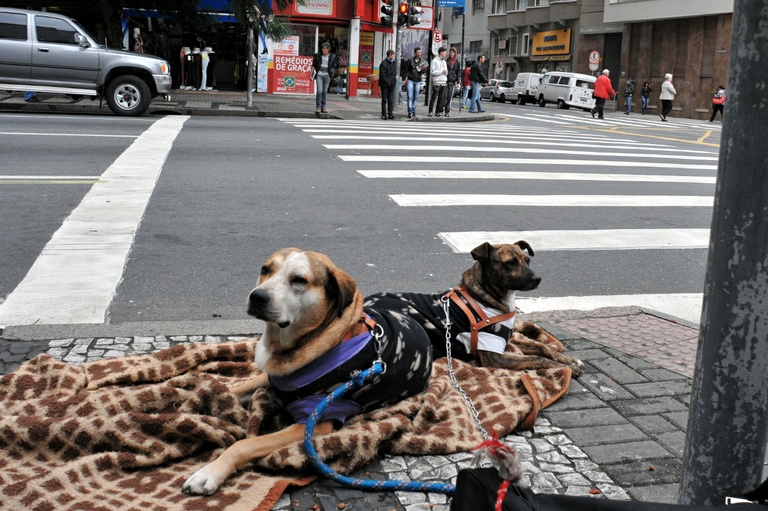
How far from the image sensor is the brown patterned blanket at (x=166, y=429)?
3.13 metres

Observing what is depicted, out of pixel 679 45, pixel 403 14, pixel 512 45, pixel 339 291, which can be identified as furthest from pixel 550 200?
pixel 512 45

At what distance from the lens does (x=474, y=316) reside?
4609 mm

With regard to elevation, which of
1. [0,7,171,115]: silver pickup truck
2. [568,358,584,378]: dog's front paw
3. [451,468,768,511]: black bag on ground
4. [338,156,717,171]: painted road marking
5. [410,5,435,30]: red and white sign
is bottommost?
[568,358,584,378]: dog's front paw

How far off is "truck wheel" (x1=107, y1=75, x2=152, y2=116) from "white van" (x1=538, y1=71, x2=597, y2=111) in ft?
90.2

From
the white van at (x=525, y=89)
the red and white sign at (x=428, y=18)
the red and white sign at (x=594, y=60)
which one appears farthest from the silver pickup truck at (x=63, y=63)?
the red and white sign at (x=594, y=60)

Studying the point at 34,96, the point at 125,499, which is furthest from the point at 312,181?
the point at 34,96

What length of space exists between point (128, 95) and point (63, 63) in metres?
1.51

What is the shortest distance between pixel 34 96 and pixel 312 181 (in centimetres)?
1431

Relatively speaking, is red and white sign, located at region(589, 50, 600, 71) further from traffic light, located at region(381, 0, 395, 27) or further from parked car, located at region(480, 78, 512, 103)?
traffic light, located at region(381, 0, 395, 27)

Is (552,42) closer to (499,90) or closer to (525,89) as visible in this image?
(499,90)

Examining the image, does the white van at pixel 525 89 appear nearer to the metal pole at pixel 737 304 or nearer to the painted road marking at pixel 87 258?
the painted road marking at pixel 87 258

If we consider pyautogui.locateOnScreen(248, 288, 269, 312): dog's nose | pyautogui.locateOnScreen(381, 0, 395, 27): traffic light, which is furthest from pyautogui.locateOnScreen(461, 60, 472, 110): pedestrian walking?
pyautogui.locateOnScreen(248, 288, 269, 312): dog's nose

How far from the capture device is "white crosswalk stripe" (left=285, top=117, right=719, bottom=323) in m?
7.69

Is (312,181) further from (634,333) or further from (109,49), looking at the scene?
(109,49)
